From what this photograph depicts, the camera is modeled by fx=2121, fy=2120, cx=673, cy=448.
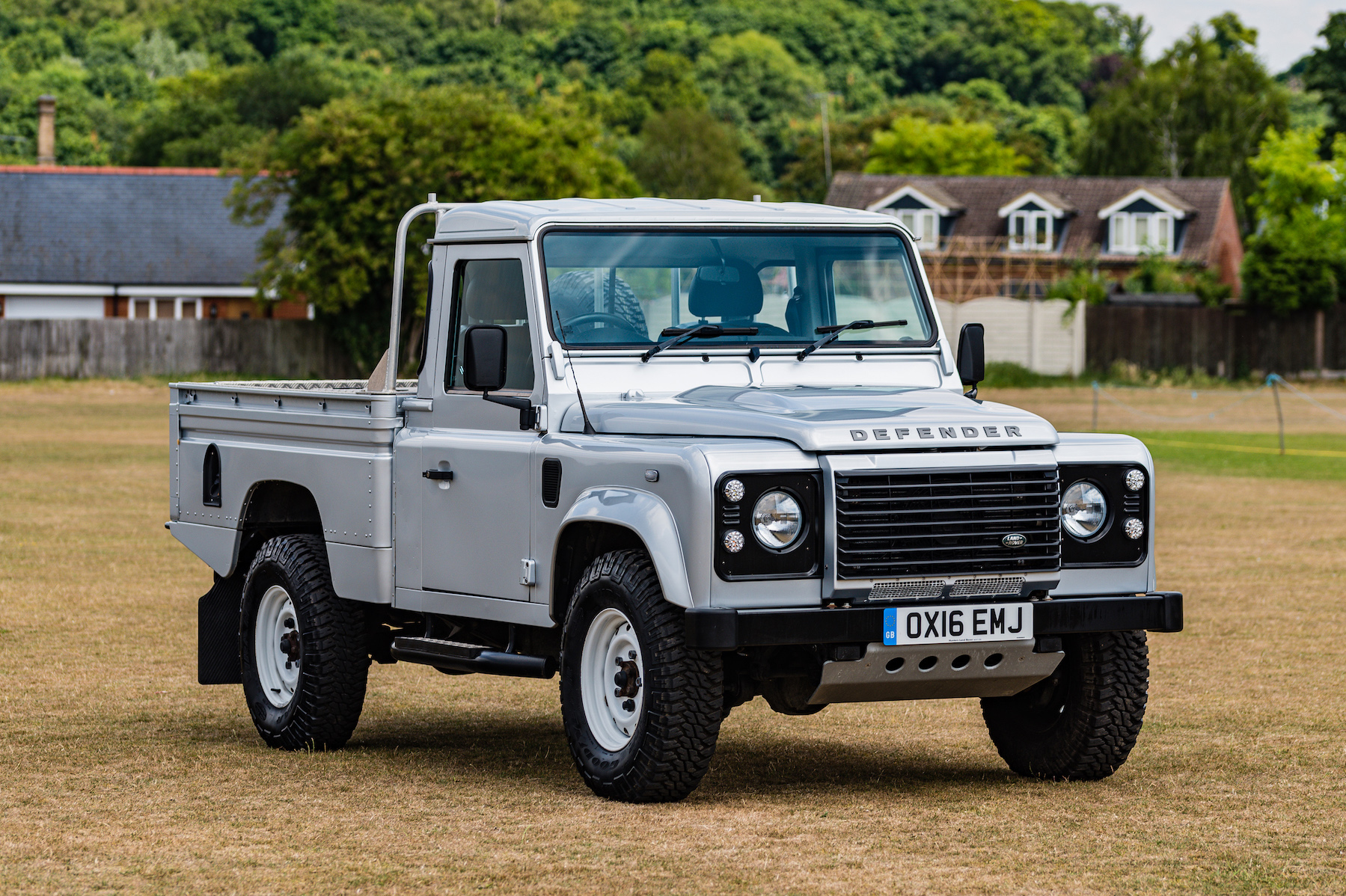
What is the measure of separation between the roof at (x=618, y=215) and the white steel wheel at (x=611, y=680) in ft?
6.17

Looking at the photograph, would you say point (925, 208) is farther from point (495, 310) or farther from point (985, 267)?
point (495, 310)

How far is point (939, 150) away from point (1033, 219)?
25.9 m

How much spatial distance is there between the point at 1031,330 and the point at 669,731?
58099mm

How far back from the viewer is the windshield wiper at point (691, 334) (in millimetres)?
8984

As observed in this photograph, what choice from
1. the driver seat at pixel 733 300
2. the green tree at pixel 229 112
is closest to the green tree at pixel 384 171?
the green tree at pixel 229 112

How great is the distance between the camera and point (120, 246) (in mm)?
74562

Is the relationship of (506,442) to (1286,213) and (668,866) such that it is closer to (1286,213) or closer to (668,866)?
(668,866)

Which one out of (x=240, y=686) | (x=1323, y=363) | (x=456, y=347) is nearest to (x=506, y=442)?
(x=456, y=347)

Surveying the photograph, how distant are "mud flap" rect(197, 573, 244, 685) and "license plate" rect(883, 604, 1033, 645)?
413cm

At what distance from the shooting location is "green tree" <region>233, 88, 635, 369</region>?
2314 inches

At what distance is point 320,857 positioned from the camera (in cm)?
714

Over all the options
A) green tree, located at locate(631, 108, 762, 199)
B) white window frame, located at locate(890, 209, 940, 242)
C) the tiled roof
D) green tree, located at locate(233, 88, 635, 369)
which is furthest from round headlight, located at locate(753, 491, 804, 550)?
green tree, located at locate(631, 108, 762, 199)

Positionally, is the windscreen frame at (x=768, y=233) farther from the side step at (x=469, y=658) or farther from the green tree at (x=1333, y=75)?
the green tree at (x=1333, y=75)

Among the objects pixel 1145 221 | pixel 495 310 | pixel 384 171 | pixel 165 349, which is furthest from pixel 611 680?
pixel 1145 221
